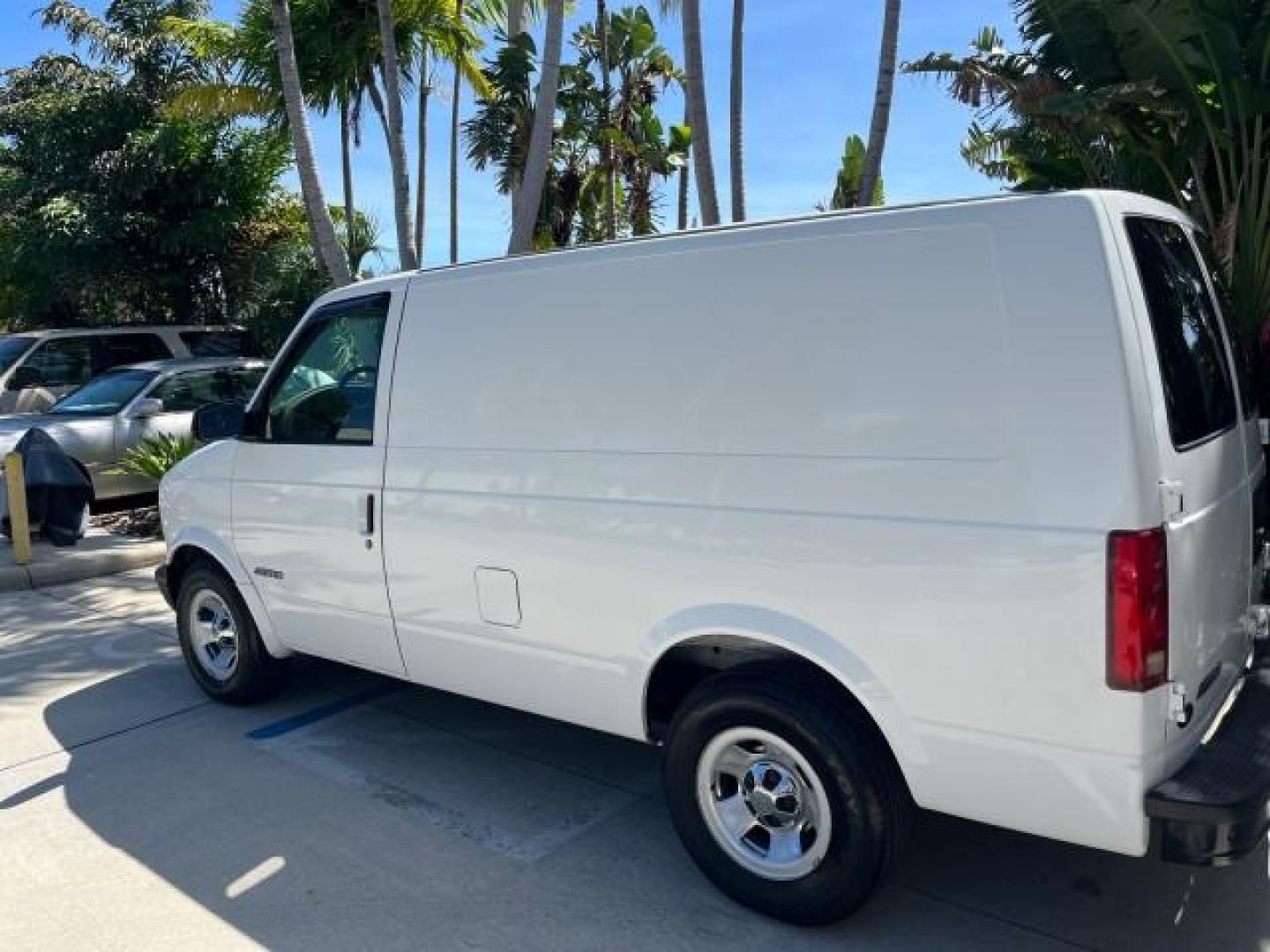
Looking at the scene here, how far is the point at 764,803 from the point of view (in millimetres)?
3229

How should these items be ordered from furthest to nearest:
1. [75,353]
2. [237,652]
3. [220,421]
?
1. [75,353]
2. [237,652]
3. [220,421]

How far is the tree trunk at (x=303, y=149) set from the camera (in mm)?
10312

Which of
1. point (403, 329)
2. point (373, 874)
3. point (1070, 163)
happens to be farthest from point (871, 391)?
point (1070, 163)

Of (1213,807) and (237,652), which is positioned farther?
(237,652)

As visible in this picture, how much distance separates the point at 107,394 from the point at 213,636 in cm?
668

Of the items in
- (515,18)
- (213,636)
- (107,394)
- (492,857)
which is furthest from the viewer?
(515,18)

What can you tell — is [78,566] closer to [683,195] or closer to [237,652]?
[237,652]

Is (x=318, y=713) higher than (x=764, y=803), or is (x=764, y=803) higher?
(x=764, y=803)

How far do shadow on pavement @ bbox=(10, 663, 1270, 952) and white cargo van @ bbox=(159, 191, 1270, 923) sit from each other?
388mm

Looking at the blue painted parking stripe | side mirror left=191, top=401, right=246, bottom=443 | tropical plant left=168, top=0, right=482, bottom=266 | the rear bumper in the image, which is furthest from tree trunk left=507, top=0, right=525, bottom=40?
the rear bumper

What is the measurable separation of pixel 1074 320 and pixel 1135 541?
22.2 inches

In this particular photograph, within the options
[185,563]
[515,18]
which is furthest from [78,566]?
[515,18]

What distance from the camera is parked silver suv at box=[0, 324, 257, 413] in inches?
464

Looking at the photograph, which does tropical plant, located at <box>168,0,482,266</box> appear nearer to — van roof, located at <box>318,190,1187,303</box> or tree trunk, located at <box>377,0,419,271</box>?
tree trunk, located at <box>377,0,419,271</box>
